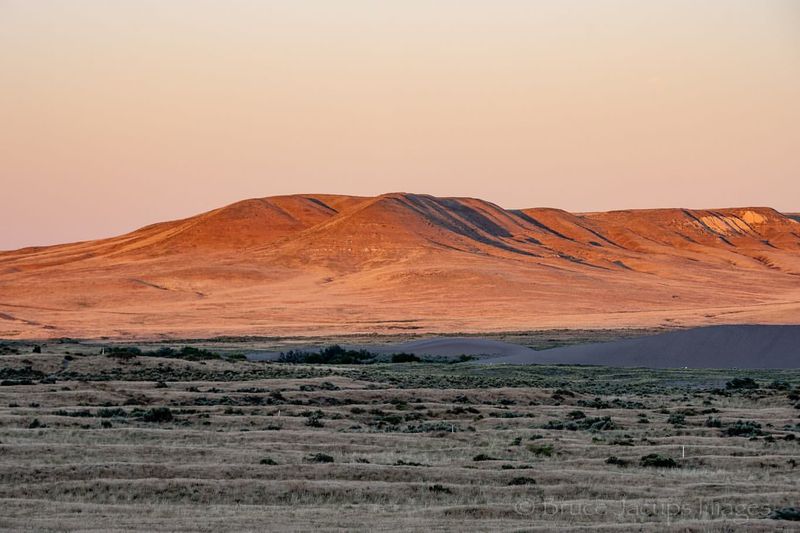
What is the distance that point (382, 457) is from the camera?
23.4m

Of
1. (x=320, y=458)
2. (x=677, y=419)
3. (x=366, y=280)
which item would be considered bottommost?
(x=677, y=419)

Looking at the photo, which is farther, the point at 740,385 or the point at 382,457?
the point at 740,385

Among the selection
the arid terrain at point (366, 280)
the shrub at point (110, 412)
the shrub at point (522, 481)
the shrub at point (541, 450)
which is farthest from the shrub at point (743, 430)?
the arid terrain at point (366, 280)

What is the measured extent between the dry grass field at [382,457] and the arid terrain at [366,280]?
55190 millimetres

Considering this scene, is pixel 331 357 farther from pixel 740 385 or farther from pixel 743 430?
pixel 743 430

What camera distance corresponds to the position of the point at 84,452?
2192cm

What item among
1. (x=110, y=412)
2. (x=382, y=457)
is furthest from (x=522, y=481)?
(x=110, y=412)

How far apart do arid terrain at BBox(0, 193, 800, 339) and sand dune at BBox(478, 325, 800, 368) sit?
27077mm

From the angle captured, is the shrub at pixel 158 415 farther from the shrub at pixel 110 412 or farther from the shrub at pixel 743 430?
the shrub at pixel 743 430

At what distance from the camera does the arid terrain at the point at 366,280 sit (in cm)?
10456

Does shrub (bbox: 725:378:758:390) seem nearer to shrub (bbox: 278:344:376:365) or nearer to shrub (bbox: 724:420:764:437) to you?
shrub (bbox: 724:420:764:437)

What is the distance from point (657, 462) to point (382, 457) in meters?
5.62

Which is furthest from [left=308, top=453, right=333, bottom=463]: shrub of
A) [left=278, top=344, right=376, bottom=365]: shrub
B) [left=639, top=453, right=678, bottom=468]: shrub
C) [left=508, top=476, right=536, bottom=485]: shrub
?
[left=278, top=344, right=376, bottom=365]: shrub

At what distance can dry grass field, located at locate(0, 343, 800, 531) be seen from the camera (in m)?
16.8
